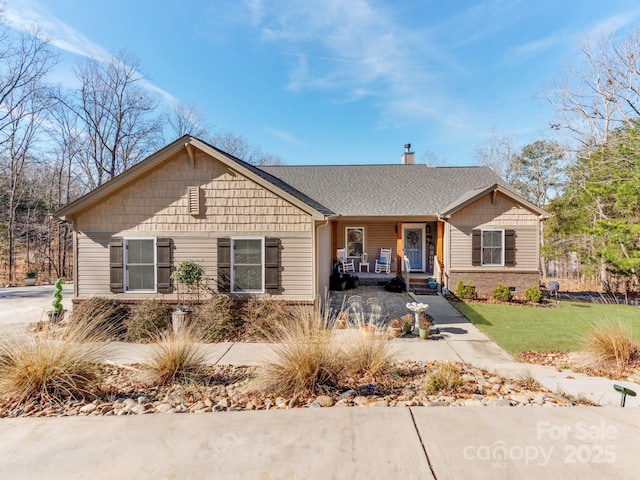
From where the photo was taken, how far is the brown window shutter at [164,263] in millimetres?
7902

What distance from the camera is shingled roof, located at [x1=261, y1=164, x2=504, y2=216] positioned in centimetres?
1360

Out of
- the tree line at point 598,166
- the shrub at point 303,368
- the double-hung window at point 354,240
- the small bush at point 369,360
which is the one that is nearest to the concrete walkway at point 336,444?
the shrub at point 303,368

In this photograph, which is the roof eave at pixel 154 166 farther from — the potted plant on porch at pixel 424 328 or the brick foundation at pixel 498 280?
the brick foundation at pixel 498 280

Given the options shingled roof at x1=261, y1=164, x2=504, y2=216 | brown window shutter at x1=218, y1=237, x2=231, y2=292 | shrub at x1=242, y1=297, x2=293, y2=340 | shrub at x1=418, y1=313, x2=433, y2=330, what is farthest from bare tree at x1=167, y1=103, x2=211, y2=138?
shrub at x1=418, y1=313, x2=433, y2=330

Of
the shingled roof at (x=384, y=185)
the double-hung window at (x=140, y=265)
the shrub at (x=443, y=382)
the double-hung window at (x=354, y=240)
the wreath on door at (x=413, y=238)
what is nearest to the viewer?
the shrub at (x=443, y=382)

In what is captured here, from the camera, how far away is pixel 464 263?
468 inches

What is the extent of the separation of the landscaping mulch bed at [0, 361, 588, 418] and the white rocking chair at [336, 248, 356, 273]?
30.7 feet

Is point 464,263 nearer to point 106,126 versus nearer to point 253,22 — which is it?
point 253,22

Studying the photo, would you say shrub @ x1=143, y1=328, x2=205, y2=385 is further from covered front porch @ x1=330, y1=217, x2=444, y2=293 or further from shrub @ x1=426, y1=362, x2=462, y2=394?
covered front porch @ x1=330, y1=217, x2=444, y2=293

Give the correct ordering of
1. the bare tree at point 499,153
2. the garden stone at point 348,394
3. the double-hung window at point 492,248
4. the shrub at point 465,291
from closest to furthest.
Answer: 1. the garden stone at point 348,394
2. the shrub at point 465,291
3. the double-hung window at point 492,248
4. the bare tree at point 499,153

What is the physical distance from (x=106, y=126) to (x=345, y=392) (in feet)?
81.6

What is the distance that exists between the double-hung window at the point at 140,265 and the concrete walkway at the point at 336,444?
4872 mm

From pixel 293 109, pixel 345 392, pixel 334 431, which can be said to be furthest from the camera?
pixel 293 109

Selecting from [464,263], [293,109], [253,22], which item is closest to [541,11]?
[464,263]
